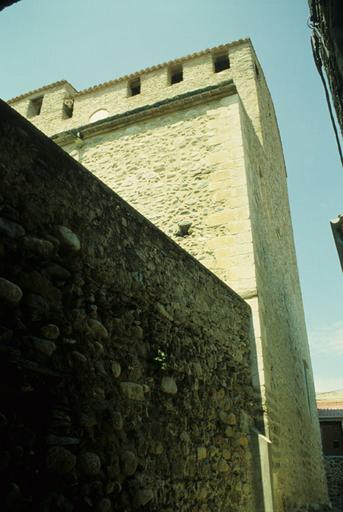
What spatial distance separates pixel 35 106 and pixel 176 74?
513cm

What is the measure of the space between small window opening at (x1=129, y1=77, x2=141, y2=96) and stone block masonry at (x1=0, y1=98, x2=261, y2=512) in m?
9.52

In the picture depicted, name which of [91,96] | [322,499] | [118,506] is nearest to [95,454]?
[118,506]

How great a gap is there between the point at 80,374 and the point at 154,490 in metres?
1.08

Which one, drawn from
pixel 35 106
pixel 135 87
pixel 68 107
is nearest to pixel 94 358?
pixel 135 87

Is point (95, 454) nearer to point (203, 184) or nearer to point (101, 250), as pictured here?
point (101, 250)

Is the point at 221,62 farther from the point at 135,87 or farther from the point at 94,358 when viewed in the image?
the point at 94,358

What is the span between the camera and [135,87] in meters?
12.2

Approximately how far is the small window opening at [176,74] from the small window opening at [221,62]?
39.7 inches

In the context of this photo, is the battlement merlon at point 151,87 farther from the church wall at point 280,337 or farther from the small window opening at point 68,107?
the church wall at point 280,337

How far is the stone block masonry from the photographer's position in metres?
1.90

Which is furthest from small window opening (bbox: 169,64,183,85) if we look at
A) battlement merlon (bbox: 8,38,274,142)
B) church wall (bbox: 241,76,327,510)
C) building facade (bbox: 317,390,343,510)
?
building facade (bbox: 317,390,343,510)

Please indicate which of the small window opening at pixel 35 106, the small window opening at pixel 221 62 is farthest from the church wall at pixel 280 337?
the small window opening at pixel 35 106

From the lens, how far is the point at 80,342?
7.68ft

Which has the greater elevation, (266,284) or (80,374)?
(266,284)
